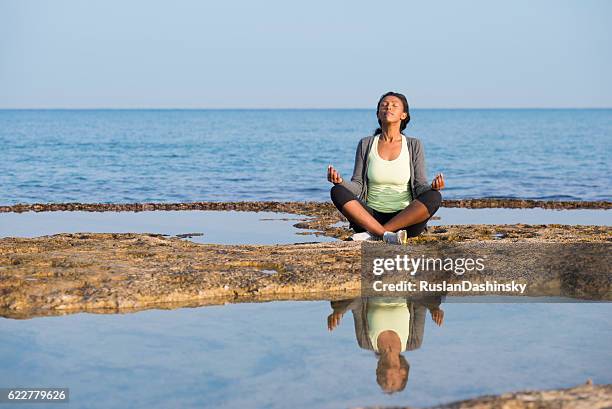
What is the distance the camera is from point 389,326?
235 inches

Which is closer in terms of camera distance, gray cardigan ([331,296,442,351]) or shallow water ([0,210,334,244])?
gray cardigan ([331,296,442,351])

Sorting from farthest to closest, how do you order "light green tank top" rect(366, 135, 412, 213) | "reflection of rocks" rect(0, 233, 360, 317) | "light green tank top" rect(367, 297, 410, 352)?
"light green tank top" rect(366, 135, 412, 213)
"reflection of rocks" rect(0, 233, 360, 317)
"light green tank top" rect(367, 297, 410, 352)

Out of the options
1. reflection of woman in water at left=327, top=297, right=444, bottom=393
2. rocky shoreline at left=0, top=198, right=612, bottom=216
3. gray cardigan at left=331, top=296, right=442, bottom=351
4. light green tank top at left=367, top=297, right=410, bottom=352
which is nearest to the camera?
reflection of woman in water at left=327, top=297, right=444, bottom=393

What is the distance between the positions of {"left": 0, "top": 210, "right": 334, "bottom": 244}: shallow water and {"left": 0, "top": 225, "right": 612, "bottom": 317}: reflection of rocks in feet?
7.88

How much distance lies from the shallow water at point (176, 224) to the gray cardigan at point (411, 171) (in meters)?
1.93

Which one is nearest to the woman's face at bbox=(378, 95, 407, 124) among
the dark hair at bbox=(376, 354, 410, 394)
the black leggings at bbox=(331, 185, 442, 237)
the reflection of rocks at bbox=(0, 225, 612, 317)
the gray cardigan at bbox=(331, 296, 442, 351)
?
the black leggings at bbox=(331, 185, 442, 237)

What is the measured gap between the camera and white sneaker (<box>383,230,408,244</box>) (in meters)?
8.60

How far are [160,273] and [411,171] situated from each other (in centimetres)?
321

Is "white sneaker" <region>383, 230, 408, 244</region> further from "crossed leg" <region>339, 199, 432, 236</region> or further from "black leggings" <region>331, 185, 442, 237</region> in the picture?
"black leggings" <region>331, 185, 442, 237</region>

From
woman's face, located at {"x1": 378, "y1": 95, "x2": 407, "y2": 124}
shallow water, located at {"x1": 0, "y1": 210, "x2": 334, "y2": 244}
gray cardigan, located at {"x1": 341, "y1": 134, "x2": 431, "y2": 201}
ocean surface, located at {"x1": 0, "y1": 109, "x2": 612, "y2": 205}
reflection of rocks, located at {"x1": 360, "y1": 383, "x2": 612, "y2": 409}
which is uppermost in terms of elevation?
woman's face, located at {"x1": 378, "y1": 95, "x2": 407, "y2": 124}

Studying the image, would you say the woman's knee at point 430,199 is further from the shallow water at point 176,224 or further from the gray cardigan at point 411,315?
the shallow water at point 176,224

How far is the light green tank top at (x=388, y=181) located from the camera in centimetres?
921

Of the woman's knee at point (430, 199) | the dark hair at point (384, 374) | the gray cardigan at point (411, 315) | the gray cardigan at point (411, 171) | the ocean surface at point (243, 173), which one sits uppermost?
the gray cardigan at point (411, 171)

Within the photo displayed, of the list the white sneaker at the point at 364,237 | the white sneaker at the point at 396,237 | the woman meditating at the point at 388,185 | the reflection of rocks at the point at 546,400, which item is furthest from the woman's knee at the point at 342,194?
the reflection of rocks at the point at 546,400
